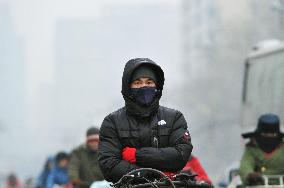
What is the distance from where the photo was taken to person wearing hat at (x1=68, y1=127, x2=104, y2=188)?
13281 mm

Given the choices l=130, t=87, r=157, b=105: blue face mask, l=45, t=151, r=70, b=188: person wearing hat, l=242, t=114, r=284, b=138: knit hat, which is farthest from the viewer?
l=45, t=151, r=70, b=188: person wearing hat

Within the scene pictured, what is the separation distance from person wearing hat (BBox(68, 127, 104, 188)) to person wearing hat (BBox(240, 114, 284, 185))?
2858mm

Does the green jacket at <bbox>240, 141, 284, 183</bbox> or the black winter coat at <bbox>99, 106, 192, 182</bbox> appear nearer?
the black winter coat at <bbox>99, 106, 192, 182</bbox>

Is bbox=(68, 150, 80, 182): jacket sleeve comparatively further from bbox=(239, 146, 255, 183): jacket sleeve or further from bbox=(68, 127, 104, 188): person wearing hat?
bbox=(239, 146, 255, 183): jacket sleeve

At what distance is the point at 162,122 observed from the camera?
6270 millimetres

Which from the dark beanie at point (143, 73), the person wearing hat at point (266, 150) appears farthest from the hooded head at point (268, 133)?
the dark beanie at point (143, 73)

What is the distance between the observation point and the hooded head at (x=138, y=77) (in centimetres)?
618

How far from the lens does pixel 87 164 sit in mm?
13461

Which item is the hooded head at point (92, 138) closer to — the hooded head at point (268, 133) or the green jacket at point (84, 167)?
the green jacket at point (84, 167)

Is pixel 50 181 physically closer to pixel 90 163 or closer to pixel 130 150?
pixel 90 163

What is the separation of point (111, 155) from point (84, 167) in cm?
739

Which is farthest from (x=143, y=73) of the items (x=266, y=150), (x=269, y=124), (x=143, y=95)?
(x=266, y=150)

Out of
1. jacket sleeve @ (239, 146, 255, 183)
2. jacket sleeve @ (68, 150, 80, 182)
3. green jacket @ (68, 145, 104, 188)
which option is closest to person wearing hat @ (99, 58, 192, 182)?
jacket sleeve @ (239, 146, 255, 183)

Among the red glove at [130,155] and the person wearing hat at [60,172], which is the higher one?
the red glove at [130,155]
